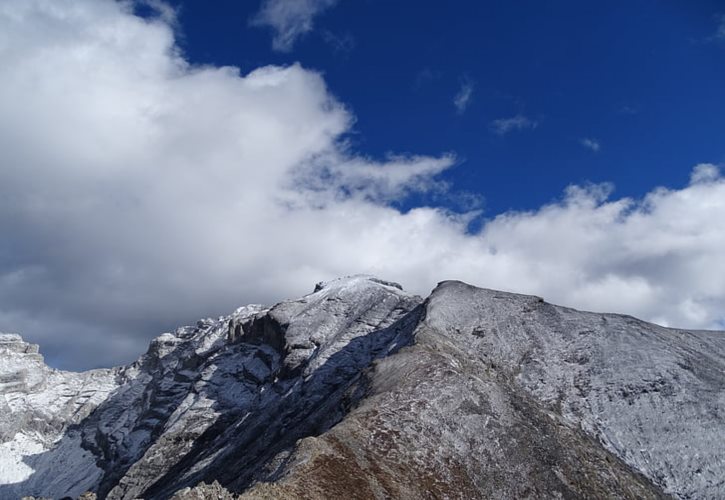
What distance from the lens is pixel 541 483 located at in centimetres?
4716

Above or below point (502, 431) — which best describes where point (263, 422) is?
above

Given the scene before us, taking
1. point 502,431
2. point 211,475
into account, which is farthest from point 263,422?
point 502,431

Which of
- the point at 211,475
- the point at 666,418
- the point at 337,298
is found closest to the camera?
the point at 666,418

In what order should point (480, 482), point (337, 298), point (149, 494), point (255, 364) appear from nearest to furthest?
point (480, 482) < point (149, 494) < point (337, 298) < point (255, 364)

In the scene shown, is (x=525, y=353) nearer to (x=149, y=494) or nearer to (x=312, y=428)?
(x=312, y=428)

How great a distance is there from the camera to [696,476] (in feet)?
172

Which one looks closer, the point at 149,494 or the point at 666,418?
the point at 666,418

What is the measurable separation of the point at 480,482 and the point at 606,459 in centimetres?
1387

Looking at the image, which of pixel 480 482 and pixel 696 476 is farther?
pixel 696 476

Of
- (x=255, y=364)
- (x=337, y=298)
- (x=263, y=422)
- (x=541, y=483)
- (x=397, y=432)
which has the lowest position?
(x=541, y=483)

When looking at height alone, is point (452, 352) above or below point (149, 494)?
above

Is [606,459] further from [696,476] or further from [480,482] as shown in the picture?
[480,482]

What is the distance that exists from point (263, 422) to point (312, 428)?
32.0 meters

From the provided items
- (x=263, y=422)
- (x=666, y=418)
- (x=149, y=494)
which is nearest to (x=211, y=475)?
(x=263, y=422)
